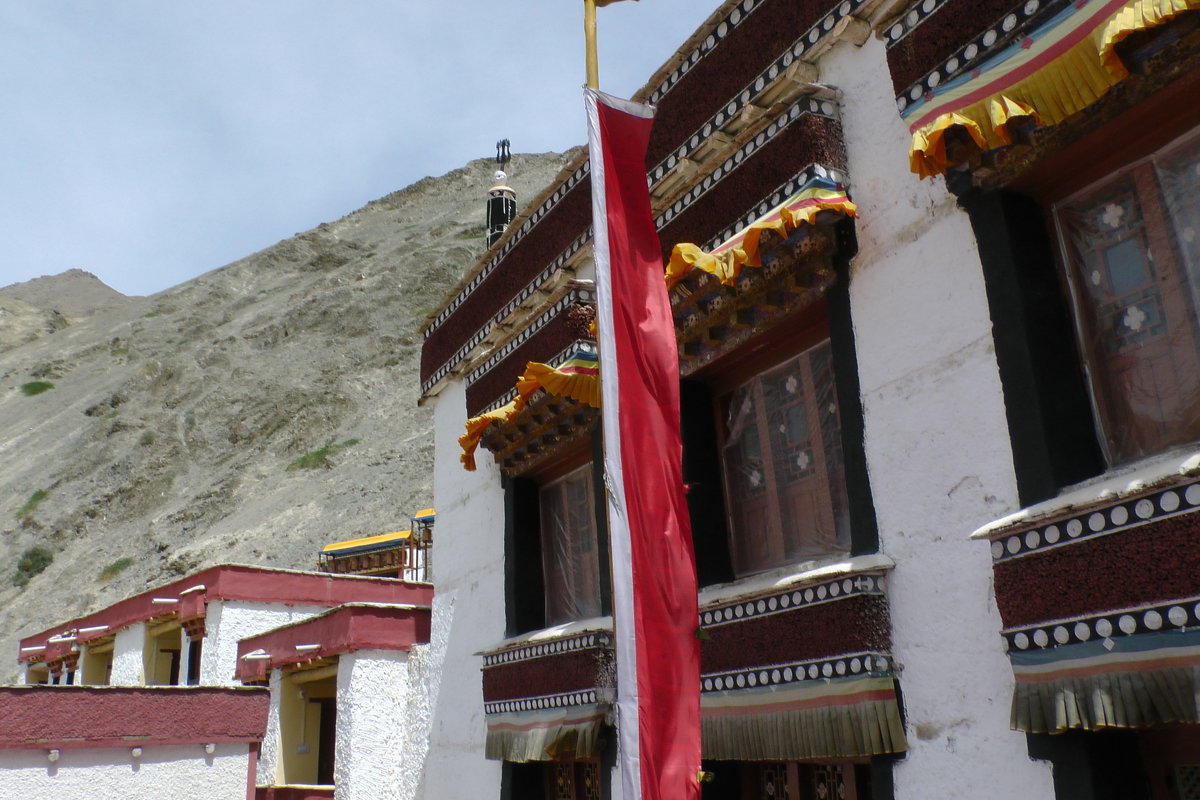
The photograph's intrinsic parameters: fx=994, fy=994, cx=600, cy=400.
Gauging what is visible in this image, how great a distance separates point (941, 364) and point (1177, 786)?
6.09 ft

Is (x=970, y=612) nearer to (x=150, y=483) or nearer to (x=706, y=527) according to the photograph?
(x=706, y=527)

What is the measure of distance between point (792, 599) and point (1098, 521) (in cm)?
167

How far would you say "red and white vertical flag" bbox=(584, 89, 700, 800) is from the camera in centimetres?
346

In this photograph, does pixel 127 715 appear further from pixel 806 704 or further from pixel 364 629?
pixel 806 704

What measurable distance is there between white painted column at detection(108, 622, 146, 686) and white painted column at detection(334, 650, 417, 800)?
803 cm

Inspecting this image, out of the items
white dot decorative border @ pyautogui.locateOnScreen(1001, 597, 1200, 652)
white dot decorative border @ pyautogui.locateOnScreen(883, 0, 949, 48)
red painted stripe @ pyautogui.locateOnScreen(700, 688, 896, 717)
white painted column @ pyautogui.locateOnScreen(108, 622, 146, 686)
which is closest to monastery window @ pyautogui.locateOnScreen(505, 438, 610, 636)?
red painted stripe @ pyautogui.locateOnScreen(700, 688, 896, 717)

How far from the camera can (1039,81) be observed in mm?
3723

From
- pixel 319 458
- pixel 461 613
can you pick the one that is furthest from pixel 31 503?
pixel 461 613

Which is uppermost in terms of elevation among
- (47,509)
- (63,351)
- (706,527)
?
(63,351)

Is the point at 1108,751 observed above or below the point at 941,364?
below

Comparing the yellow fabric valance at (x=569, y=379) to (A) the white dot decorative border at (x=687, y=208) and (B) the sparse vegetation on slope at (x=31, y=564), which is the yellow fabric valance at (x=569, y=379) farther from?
(B) the sparse vegetation on slope at (x=31, y=564)

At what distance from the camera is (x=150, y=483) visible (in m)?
41.3

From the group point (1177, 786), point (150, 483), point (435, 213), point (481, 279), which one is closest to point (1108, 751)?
point (1177, 786)

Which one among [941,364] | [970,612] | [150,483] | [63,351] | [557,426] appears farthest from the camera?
[63,351]
